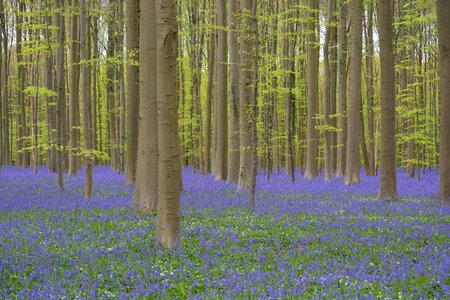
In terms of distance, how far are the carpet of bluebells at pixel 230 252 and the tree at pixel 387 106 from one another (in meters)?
1.45

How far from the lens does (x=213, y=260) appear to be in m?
7.91

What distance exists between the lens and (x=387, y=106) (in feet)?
51.6

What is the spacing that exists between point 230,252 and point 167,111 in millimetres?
2690

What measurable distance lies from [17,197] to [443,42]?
46.1 ft

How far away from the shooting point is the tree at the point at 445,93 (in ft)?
47.3

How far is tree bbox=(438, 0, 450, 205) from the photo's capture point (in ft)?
47.3

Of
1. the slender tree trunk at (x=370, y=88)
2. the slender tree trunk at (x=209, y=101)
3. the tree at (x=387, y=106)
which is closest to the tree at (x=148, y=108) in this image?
the tree at (x=387, y=106)

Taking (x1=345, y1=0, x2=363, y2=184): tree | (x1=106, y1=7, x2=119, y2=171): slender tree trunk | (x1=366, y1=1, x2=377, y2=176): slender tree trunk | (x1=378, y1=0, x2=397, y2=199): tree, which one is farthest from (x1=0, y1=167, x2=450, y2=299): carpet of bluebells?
(x1=106, y1=7, x2=119, y2=171): slender tree trunk

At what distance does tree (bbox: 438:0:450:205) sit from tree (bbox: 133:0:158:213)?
852 cm

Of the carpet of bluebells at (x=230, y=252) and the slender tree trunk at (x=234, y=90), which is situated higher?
the slender tree trunk at (x=234, y=90)

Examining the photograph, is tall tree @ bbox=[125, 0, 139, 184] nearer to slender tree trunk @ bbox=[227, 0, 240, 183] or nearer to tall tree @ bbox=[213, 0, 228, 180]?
slender tree trunk @ bbox=[227, 0, 240, 183]

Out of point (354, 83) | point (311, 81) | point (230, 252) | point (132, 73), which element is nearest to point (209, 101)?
point (311, 81)

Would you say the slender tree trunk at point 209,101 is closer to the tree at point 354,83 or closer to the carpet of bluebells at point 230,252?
the tree at point 354,83

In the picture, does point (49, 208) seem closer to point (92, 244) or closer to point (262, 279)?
point (92, 244)
